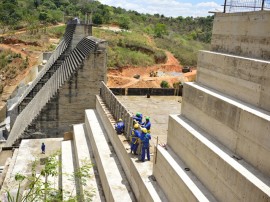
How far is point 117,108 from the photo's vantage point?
1240 cm

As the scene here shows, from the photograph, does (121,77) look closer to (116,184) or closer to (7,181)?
(7,181)

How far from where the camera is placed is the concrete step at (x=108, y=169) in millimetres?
8637

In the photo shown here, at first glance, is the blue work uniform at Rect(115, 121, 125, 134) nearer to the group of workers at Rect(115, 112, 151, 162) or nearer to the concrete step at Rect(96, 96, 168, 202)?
the concrete step at Rect(96, 96, 168, 202)

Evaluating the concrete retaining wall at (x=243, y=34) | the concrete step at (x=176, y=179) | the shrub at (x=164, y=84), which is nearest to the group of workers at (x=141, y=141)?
the concrete step at (x=176, y=179)

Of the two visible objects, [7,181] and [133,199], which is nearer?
[133,199]

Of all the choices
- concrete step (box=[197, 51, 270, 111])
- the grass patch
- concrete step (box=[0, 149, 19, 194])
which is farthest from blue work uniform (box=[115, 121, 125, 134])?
the grass patch

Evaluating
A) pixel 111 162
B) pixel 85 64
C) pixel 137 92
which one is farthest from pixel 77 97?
pixel 111 162

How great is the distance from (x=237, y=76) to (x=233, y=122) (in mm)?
959

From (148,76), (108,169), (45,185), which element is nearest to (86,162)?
(108,169)

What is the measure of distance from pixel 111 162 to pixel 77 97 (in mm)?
6837

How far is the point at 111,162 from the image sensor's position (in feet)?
33.9

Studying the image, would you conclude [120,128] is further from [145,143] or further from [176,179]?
[176,179]

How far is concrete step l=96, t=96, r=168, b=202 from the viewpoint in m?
7.23

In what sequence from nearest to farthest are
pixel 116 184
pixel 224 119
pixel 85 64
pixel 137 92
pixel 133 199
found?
1. pixel 224 119
2. pixel 133 199
3. pixel 116 184
4. pixel 85 64
5. pixel 137 92
